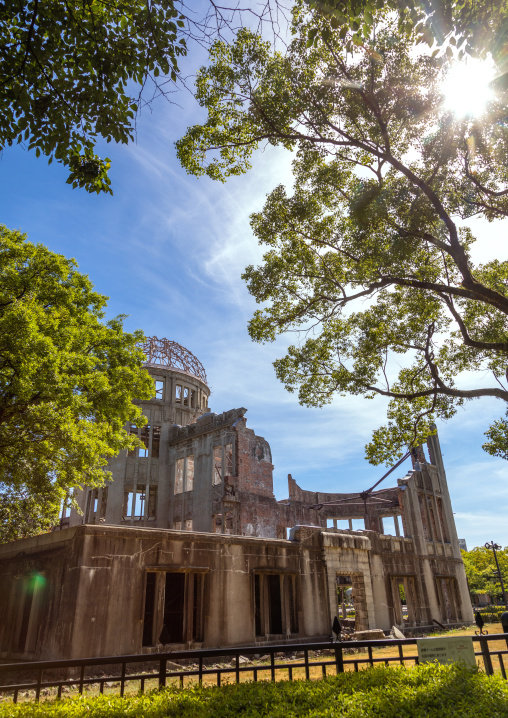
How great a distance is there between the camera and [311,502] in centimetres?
3538

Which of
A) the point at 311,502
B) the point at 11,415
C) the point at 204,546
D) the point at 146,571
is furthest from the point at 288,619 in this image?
the point at 311,502

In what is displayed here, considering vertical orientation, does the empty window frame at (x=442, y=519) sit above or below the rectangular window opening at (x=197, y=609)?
above

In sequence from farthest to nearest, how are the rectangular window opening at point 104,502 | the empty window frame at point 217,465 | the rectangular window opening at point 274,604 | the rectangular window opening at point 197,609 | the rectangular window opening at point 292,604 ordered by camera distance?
the rectangular window opening at point 104,502, the empty window frame at point 217,465, the rectangular window opening at point 292,604, the rectangular window opening at point 274,604, the rectangular window opening at point 197,609

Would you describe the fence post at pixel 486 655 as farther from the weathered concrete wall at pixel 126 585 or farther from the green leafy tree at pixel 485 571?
the green leafy tree at pixel 485 571

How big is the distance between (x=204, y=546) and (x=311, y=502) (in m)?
21.9

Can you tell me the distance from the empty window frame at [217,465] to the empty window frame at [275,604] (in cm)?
1215

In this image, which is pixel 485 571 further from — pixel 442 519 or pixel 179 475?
pixel 179 475

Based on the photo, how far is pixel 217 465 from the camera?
29906mm

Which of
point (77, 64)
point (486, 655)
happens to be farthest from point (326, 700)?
point (77, 64)

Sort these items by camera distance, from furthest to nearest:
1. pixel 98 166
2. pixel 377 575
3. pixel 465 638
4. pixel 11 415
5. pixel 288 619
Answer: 1. pixel 377 575
2. pixel 288 619
3. pixel 11 415
4. pixel 98 166
5. pixel 465 638

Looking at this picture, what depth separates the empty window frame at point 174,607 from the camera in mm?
13530

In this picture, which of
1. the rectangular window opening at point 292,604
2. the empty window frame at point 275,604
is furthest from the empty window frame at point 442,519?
the empty window frame at point 275,604

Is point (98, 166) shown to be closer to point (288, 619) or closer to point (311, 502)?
point (288, 619)

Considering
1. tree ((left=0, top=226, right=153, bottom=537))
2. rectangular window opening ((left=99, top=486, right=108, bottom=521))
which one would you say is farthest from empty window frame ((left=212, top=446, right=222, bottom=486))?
tree ((left=0, top=226, right=153, bottom=537))
